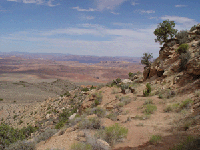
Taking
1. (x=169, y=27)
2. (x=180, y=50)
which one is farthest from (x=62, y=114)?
(x=169, y=27)

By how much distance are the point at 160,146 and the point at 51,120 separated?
1241cm

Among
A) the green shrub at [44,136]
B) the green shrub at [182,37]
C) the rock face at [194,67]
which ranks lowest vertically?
the green shrub at [44,136]

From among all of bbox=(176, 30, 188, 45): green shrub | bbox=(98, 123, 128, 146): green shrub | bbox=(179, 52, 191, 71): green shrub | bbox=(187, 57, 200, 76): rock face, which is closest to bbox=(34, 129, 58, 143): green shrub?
bbox=(98, 123, 128, 146): green shrub

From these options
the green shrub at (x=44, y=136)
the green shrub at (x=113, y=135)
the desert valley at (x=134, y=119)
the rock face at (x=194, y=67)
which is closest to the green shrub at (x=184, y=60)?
the desert valley at (x=134, y=119)

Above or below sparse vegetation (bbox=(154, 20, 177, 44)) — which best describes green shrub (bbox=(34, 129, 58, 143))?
below

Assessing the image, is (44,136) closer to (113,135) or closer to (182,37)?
(113,135)

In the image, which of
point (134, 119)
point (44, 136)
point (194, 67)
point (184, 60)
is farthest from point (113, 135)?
point (184, 60)

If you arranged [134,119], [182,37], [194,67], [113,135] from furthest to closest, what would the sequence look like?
[182,37]
[194,67]
[134,119]
[113,135]

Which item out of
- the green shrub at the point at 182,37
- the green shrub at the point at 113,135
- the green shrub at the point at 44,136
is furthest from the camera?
the green shrub at the point at 182,37

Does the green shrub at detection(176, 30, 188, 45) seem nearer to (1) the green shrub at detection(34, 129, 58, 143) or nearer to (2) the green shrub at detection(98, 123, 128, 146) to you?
(2) the green shrub at detection(98, 123, 128, 146)

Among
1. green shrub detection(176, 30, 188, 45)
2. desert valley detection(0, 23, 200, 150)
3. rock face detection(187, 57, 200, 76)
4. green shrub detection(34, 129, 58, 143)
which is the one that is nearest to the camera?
desert valley detection(0, 23, 200, 150)

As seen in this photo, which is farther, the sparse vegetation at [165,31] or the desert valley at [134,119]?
the sparse vegetation at [165,31]

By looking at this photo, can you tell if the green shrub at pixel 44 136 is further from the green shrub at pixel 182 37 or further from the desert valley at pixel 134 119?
the green shrub at pixel 182 37

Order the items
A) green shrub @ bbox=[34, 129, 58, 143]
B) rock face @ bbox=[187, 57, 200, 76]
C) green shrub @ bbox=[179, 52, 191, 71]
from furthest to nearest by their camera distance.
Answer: green shrub @ bbox=[179, 52, 191, 71] < rock face @ bbox=[187, 57, 200, 76] < green shrub @ bbox=[34, 129, 58, 143]
